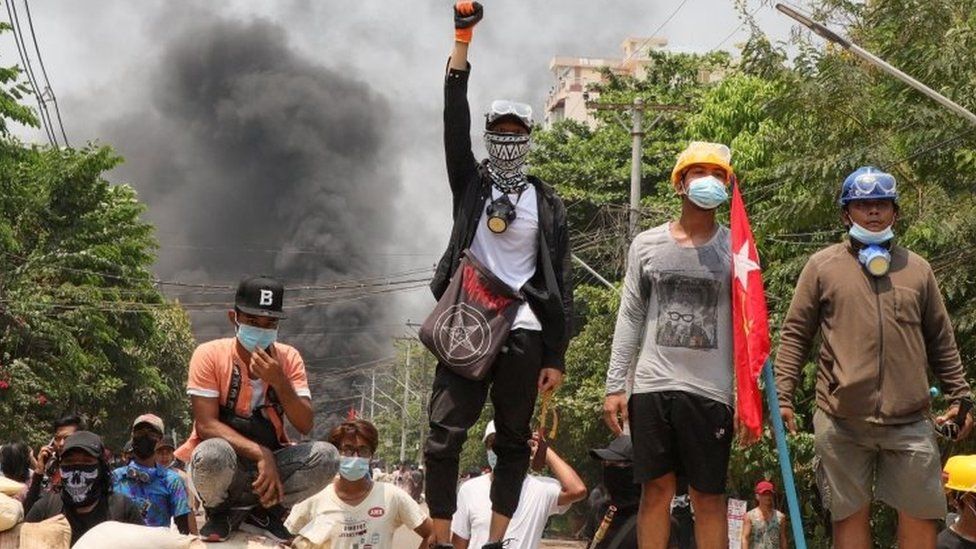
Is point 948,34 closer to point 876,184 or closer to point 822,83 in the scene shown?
point 822,83

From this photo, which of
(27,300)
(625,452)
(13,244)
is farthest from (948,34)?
(27,300)

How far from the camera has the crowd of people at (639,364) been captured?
22.2 ft

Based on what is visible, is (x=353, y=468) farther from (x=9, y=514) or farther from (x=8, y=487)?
(x=9, y=514)

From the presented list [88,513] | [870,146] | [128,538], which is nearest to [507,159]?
[128,538]

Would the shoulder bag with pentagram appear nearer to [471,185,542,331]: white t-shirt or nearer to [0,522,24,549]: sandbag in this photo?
[471,185,542,331]: white t-shirt

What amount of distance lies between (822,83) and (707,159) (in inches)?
649

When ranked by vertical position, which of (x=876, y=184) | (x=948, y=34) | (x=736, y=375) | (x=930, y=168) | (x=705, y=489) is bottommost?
(x=705, y=489)

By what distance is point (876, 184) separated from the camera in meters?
7.10

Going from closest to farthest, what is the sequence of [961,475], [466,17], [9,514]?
[466,17] < [9,514] < [961,475]

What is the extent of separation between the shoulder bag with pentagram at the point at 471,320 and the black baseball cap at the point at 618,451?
1.58 meters

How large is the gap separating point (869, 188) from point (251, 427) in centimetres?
306

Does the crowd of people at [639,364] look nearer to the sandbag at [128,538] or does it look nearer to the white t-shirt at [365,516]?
the sandbag at [128,538]

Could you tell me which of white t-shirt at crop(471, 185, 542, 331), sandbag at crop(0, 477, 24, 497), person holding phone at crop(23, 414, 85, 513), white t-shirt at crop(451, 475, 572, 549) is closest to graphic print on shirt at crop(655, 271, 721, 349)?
white t-shirt at crop(471, 185, 542, 331)

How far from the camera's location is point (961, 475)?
827 centimetres
